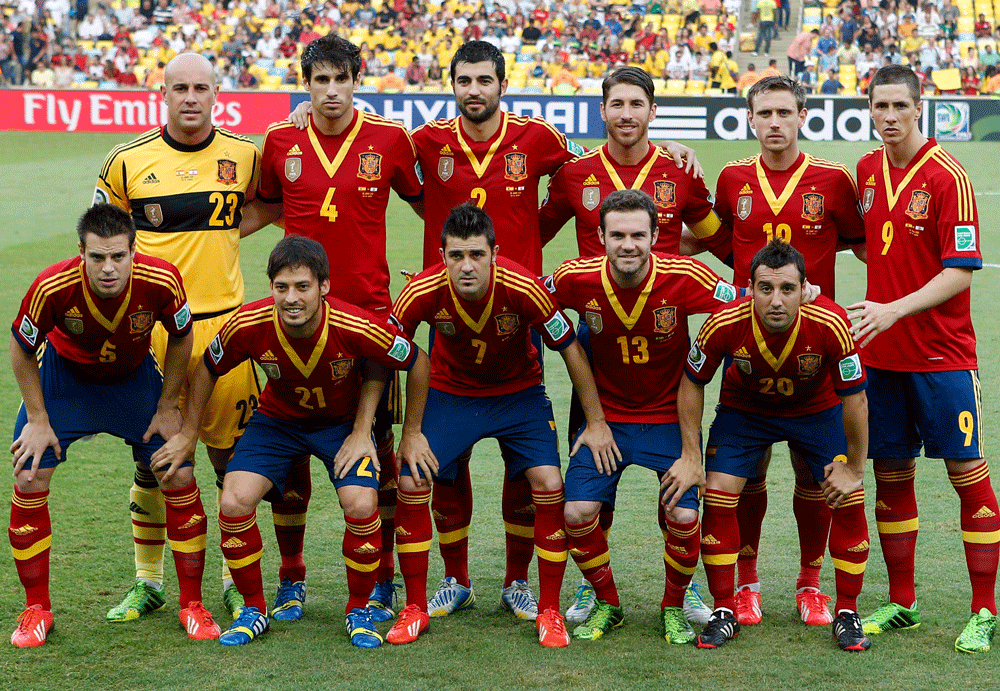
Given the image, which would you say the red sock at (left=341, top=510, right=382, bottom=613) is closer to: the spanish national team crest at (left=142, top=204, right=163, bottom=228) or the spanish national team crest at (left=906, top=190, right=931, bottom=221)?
the spanish national team crest at (left=142, top=204, right=163, bottom=228)

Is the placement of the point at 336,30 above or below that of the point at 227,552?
above

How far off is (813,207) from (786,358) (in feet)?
2.84

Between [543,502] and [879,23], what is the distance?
93.1ft

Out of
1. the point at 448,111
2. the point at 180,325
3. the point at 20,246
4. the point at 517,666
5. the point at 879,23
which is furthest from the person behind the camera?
the point at 879,23

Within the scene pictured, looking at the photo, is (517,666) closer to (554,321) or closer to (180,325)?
(554,321)

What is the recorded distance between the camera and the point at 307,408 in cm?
480

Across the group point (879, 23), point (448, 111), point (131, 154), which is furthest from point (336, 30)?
point (131, 154)

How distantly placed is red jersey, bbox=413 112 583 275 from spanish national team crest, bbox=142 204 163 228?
125cm

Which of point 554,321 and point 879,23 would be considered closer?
point 554,321

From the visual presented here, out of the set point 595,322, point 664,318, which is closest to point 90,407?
point 595,322

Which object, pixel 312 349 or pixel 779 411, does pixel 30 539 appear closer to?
pixel 312 349

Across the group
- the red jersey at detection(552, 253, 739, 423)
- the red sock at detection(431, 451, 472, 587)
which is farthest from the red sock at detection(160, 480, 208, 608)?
the red jersey at detection(552, 253, 739, 423)

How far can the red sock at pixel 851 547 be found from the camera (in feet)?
15.4

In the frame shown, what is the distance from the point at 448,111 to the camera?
22406 mm
